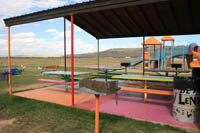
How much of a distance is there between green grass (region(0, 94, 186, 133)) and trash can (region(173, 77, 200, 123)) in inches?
26.2

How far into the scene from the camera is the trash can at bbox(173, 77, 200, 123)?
431 centimetres

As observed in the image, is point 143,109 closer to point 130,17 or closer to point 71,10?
point 130,17

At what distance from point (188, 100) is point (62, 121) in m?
3.30

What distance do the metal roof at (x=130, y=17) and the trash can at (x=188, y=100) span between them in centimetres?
221

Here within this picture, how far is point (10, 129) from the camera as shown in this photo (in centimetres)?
405

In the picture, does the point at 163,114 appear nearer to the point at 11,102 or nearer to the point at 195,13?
the point at 195,13

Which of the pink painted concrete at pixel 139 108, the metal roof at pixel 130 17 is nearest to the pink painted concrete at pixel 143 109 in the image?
the pink painted concrete at pixel 139 108

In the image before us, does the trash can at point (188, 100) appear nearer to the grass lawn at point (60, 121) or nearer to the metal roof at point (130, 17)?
the grass lawn at point (60, 121)

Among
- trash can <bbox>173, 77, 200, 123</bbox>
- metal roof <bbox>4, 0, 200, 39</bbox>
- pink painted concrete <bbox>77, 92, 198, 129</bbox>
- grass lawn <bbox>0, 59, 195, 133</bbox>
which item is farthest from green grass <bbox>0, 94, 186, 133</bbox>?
metal roof <bbox>4, 0, 200, 39</bbox>

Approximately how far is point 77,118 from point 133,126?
1.53 m

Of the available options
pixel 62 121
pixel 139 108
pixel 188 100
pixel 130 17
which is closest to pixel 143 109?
pixel 139 108

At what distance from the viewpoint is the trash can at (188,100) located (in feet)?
14.1

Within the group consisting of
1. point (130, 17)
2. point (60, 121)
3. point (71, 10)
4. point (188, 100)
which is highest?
point (130, 17)

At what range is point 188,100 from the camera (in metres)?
4.33
